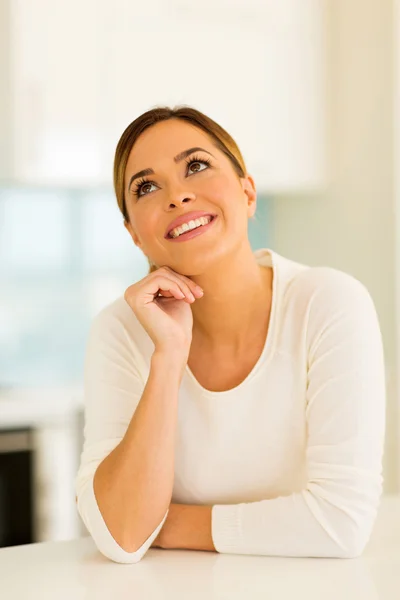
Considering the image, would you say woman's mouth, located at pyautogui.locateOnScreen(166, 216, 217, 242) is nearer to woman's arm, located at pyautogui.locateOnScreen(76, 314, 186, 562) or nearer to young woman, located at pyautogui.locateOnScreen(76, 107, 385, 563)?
young woman, located at pyautogui.locateOnScreen(76, 107, 385, 563)

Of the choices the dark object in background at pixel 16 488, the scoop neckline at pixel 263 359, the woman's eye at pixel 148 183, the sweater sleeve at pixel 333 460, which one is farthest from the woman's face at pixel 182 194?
the dark object in background at pixel 16 488

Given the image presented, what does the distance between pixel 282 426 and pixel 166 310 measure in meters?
0.29

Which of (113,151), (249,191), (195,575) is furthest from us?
(113,151)

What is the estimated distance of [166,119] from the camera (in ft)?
4.89

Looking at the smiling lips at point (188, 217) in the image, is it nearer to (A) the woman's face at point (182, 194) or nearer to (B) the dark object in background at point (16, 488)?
(A) the woman's face at point (182, 194)

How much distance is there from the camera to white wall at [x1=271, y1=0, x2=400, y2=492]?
308 centimetres

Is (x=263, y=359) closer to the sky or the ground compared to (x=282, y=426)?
closer to the sky

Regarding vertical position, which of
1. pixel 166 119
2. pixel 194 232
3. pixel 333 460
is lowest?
pixel 333 460

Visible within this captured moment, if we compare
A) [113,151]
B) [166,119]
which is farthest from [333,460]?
[113,151]

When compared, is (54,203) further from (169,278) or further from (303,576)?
(303,576)

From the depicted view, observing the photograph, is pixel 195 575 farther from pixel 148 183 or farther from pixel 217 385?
pixel 148 183

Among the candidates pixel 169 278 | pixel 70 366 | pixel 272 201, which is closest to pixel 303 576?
pixel 169 278

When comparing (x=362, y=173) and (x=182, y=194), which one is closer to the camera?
(x=182, y=194)

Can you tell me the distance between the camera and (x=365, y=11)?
3.21 m
